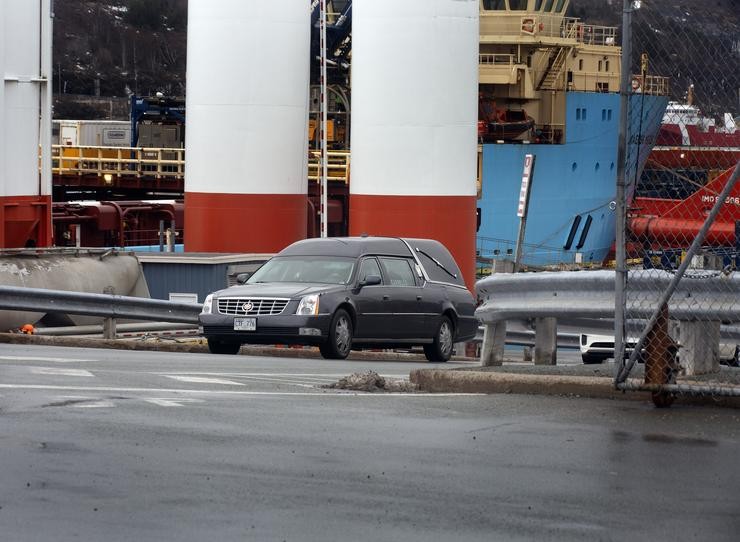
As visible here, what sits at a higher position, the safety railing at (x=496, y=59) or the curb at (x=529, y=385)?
the safety railing at (x=496, y=59)

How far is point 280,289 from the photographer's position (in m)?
18.0

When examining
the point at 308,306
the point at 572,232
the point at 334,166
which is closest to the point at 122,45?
the point at 572,232

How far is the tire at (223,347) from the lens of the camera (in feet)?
59.7

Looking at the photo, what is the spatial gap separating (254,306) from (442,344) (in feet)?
11.3

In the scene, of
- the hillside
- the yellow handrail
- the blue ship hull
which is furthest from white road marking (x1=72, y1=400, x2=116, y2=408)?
the hillside

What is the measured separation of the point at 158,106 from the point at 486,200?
48.5 ft

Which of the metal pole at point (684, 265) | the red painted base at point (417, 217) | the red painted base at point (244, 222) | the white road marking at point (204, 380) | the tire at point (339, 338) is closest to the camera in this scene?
the metal pole at point (684, 265)

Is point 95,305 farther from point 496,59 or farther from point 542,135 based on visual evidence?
point 542,135

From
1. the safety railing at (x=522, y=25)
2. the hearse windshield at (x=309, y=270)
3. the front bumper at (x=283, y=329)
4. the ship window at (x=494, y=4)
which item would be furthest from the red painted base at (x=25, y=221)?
the ship window at (x=494, y=4)

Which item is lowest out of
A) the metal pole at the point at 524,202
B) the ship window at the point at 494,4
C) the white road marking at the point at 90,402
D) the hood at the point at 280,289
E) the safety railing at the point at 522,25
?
the white road marking at the point at 90,402

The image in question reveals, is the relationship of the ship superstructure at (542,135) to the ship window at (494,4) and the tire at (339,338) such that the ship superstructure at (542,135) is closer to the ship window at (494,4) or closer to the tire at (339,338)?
the ship window at (494,4)

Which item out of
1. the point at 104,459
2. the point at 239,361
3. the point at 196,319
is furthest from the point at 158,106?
the point at 104,459

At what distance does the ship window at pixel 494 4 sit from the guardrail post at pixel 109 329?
38.7 m

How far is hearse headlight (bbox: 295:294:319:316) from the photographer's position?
685 inches
